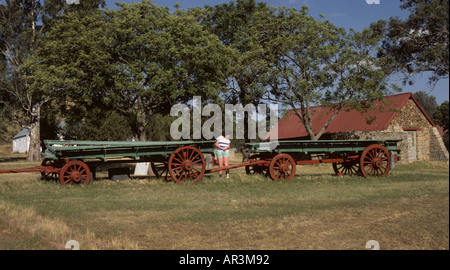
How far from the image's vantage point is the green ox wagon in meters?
13.4

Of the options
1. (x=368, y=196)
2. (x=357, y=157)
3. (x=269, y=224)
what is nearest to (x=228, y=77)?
(x=357, y=157)

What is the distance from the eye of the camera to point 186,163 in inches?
552

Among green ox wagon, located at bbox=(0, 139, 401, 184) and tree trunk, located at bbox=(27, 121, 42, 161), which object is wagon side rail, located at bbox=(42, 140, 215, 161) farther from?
tree trunk, located at bbox=(27, 121, 42, 161)

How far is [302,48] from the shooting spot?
93.0ft

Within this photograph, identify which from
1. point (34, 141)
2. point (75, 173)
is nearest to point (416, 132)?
point (75, 173)

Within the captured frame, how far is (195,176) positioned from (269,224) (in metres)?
8.15

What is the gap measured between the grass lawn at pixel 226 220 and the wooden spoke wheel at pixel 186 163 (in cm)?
248

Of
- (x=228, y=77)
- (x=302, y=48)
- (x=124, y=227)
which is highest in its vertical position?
(x=302, y=48)

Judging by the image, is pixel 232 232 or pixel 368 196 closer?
pixel 232 232

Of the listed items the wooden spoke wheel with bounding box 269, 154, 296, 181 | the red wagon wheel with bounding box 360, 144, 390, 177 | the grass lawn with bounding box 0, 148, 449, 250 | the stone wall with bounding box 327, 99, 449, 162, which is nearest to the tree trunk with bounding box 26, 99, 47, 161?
the stone wall with bounding box 327, 99, 449, 162

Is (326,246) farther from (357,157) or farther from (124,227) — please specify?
(357,157)

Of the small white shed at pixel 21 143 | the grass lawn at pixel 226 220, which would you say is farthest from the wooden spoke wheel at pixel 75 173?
the small white shed at pixel 21 143

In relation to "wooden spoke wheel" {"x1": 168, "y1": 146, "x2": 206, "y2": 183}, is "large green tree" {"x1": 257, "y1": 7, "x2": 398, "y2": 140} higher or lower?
higher
